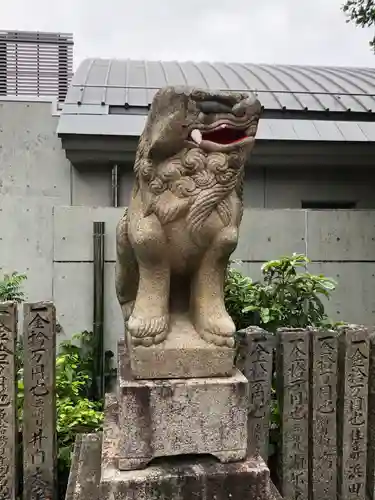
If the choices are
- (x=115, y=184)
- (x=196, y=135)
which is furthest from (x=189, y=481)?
(x=115, y=184)

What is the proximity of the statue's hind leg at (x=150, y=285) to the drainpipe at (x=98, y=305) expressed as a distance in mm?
2928

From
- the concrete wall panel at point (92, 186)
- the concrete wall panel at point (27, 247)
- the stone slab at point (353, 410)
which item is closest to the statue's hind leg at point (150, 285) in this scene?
the stone slab at point (353, 410)

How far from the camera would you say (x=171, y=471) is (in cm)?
202

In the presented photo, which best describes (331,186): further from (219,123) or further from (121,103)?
(219,123)

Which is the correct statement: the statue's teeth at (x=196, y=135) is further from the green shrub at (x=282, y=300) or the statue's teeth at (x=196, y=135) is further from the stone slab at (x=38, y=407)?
the green shrub at (x=282, y=300)

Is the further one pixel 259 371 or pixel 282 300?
pixel 282 300

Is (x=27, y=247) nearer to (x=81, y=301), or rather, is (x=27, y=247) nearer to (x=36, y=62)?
(x=81, y=301)

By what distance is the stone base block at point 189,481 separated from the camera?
6.44 feet

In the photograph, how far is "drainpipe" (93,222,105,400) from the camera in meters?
4.98

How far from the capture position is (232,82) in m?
8.05

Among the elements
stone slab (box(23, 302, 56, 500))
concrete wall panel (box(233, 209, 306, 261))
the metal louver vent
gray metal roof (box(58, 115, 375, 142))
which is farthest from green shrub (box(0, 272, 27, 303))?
the metal louver vent

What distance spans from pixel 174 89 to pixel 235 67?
27.2ft

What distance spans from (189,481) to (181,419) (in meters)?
0.25

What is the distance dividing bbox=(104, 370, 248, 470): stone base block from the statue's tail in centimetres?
54
